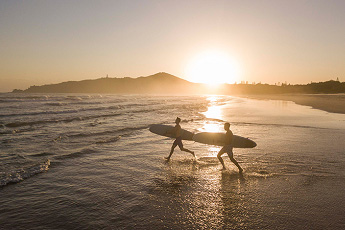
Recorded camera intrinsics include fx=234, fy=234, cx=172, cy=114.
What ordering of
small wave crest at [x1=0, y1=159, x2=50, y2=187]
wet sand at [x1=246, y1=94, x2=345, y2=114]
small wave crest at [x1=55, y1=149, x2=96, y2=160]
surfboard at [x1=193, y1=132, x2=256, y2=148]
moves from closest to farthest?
1. small wave crest at [x1=0, y1=159, x2=50, y2=187]
2. small wave crest at [x1=55, y1=149, x2=96, y2=160]
3. surfboard at [x1=193, y1=132, x2=256, y2=148]
4. wet sand at [x1=246, y1=94, x2=345, y2=114]

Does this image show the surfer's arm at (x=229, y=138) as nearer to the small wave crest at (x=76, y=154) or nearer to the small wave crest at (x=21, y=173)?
the small wave crest at (x=76, y=154)

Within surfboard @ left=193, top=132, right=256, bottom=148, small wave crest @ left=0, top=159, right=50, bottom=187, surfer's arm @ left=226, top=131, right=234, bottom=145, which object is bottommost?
small wave crest @ left=0, top=159, right=50, bottom=187

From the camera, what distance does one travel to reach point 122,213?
5.80 metres

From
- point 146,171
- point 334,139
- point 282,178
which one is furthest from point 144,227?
point 334,139

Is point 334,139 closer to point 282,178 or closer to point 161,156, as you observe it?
point 282,178

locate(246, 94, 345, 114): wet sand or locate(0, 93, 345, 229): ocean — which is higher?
locate(246, 94, 345, 114): wet sand

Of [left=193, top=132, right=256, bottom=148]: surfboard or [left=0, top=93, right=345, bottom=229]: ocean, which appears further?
[left=193, top=132, right=256, bottom=148]: surfboard

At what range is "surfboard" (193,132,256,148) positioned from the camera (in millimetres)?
12367

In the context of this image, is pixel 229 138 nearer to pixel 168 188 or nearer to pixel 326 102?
pixel 168 188

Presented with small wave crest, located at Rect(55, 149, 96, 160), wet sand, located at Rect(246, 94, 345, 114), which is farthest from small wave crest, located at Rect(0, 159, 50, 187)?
wet sand, located at Rect(246, 94, 345, 114)

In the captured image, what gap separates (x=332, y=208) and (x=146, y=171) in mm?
5931

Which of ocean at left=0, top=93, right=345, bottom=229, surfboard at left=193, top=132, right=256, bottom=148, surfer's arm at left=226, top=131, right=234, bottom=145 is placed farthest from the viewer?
surfboard at left=193, top=132, right=256, bottom=148

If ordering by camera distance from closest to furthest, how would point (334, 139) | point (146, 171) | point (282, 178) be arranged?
point (282, 178), point (146, 171), point (334, 139)

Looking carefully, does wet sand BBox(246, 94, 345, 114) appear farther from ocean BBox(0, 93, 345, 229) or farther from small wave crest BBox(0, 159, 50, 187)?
small wave crest BBox(0, 159, 50, 187)
